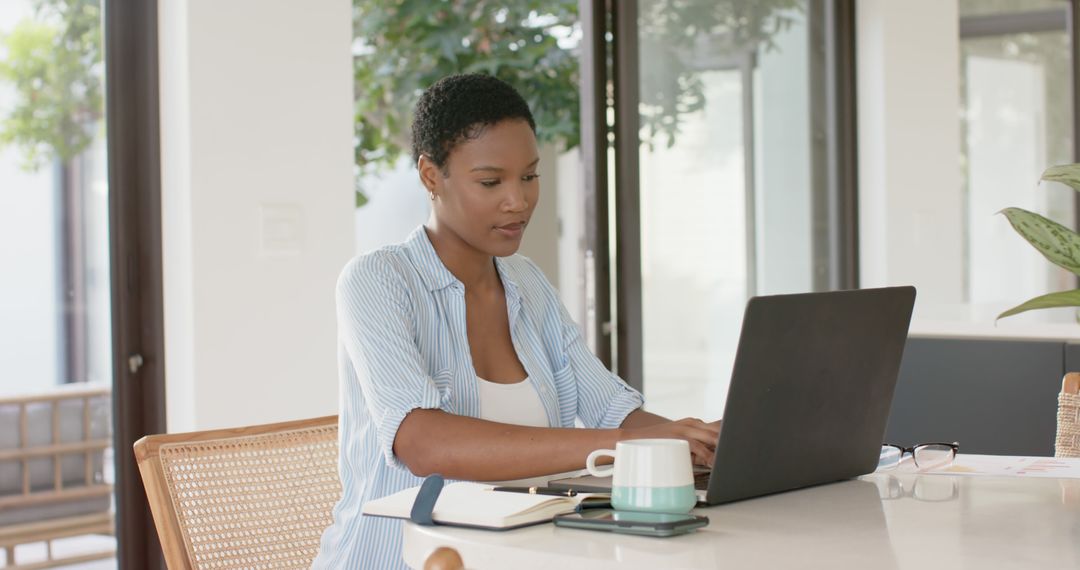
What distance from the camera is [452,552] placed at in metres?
1.08

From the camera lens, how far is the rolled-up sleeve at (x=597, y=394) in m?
1.90

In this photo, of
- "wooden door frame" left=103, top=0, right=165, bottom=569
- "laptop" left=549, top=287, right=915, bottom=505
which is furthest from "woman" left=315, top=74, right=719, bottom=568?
"wooden door frame" left=103, top=0, right=165, bottom=569

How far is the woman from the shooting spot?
1489 millimetres

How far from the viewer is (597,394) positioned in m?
1.92

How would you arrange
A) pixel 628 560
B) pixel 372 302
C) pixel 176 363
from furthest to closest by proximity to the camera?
pixel 176 363
pixel 372 302
pixel 628 560

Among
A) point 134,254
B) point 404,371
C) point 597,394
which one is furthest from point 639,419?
point 134,254

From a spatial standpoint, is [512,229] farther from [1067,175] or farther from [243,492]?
[1067,175]

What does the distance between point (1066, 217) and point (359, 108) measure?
4390 mm

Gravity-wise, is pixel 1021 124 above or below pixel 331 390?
above

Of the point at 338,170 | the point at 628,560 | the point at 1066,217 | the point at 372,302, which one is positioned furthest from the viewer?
the point at 1066,217

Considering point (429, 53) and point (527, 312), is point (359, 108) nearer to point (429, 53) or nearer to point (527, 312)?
point (429, 53)

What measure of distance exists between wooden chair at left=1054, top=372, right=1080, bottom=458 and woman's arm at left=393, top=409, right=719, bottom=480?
2.38ft

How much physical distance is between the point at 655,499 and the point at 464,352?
602 mm

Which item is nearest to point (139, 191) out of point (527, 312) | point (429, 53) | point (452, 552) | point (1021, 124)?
point (527, 312)
